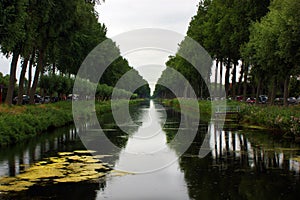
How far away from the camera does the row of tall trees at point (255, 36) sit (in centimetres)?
2502

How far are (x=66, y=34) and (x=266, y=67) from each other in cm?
1635

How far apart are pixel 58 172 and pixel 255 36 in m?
23.0

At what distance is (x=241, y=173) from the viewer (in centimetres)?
1251

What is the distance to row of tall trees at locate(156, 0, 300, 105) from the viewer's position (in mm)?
25016

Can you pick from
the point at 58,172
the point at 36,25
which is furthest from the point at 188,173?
the point at 36,25

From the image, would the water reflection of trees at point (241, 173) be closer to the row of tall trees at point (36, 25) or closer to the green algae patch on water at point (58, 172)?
the green algae patch on water at point (58, 172)

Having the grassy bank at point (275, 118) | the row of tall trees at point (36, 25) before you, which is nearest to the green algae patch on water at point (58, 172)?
the row of tall trees at point (36, 25)

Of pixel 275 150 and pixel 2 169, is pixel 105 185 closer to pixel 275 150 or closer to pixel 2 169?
pixel 2 169

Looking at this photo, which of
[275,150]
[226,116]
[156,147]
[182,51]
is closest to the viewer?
[275,150]

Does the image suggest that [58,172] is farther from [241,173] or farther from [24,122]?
[24,122]

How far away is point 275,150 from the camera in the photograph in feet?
56.8

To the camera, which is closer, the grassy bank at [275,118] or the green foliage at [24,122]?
the green foliage at [24,122]

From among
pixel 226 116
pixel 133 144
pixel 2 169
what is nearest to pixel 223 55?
pixel 226 116

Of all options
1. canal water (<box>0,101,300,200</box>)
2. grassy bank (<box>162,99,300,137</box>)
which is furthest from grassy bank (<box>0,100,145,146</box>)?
grassy bank (<box>162,99,300,137</box>)
